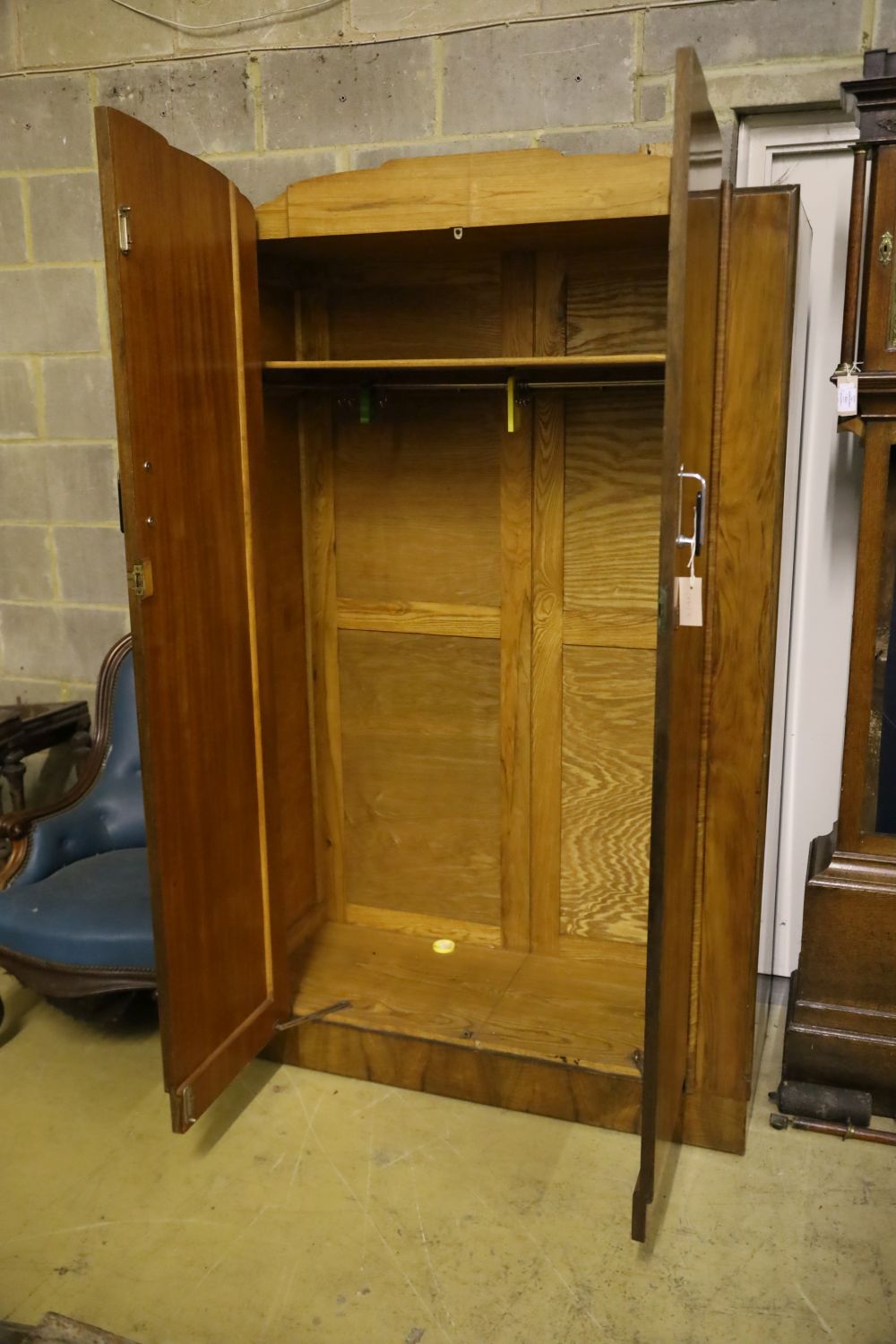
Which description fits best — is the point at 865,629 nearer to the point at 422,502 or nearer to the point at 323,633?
the point at 422,502

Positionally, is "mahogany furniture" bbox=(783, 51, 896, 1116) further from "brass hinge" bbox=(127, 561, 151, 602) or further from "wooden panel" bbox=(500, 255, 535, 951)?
"brass hinge" bbox=(127, 561, 151, 602)

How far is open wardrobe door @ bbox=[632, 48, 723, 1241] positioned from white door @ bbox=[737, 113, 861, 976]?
1.89 ft

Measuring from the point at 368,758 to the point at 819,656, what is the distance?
1.10 metres

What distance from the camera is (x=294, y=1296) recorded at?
1.84 meters

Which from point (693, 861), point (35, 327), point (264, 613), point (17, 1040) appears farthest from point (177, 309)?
point (17, 1040)

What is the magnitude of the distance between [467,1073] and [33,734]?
1.36m

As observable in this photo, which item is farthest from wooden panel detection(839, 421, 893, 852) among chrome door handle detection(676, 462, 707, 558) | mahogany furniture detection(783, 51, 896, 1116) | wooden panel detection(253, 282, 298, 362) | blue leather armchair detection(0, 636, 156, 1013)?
blue leather armchair detection(0, 636, 156, 1013)

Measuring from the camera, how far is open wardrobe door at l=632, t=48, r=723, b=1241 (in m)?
1.50

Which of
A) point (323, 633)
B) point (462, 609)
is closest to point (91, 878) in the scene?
point (323, 633)

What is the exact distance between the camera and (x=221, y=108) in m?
2.57

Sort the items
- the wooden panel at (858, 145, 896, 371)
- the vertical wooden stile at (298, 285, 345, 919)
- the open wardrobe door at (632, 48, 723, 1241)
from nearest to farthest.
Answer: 1. the open wardrobe door at (632, 48, 723, 1241)
2. the wooden panel at (858, 145, 896, 371)
3. the vertical wooden stile at (298, 285, 345, 919)

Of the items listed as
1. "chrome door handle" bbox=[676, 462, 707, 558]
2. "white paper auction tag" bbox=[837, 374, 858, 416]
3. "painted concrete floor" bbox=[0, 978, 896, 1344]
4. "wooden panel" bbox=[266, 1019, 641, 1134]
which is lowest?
"painted concrete floor" bbox=[0, 978, 896, 1344]

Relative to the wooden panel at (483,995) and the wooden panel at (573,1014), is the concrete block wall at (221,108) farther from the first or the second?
the wooden panel at (573,1014)

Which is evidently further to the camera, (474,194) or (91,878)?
(91,878)
